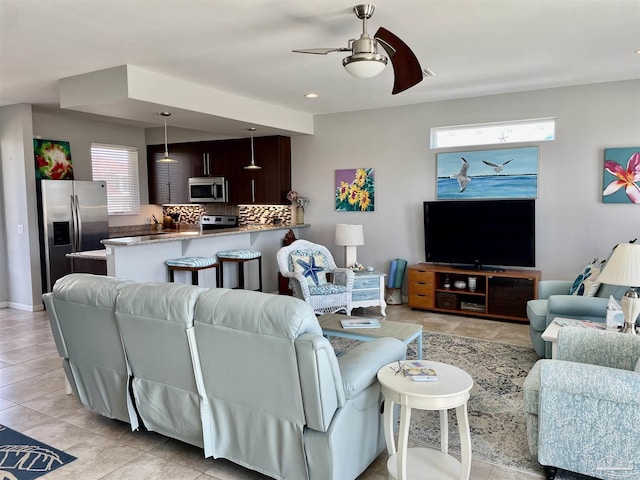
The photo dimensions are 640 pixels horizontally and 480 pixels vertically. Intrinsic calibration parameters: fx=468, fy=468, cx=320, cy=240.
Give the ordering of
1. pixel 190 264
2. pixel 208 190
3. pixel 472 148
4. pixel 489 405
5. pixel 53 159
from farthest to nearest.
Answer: pixel 208 190 < pixel 53 159 < pixel 472 148 < pixel 190 264 < pixel 489 405

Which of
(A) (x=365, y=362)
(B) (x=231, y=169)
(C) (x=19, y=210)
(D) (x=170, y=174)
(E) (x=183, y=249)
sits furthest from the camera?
(D) (x=170, y=174)

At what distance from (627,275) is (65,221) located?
6.34 meters

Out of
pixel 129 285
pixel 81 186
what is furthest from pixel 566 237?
pixel 81 186

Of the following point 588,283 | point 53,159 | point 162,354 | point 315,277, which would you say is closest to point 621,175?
point 588,283

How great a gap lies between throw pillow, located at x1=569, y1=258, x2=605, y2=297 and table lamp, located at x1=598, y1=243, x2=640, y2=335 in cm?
102

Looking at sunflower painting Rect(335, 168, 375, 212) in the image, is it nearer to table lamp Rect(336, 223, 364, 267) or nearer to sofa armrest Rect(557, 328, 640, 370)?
table lamp Rect(336, 223, 364, 267)

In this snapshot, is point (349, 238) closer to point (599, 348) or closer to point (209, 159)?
point (209, 159)

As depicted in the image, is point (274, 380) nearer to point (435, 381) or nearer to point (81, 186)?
point (435, 381)

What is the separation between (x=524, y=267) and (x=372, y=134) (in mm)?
2663

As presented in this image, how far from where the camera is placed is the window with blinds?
24.5 ft

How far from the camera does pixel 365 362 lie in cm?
245

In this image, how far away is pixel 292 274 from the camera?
5.44 m

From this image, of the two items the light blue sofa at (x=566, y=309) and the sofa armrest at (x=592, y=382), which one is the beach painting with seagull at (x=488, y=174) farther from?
the sofa armrest at (x=592, y=382)

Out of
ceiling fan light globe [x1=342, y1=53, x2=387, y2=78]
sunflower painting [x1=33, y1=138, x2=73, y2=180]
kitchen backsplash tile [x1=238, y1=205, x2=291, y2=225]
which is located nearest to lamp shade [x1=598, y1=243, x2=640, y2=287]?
ceiling fan light globe [x1=342, y1=53, x2=387, y2=78]
